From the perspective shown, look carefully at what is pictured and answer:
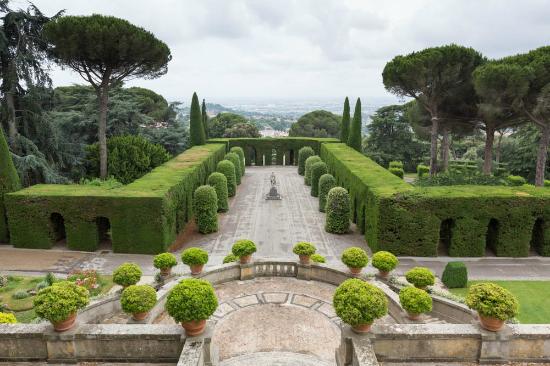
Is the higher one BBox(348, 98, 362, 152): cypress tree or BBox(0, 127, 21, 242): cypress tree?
BBox(348, 98, 362, 152): cypress tree

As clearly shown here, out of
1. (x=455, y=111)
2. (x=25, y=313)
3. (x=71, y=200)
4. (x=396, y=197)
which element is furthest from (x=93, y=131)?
(x=455, y=111)

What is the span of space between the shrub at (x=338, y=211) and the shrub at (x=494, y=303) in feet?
52.1

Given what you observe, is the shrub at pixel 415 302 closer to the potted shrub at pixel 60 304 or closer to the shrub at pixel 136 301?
the shrub at pixel 136 301

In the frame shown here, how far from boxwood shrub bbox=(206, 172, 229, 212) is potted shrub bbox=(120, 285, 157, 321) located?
1878 centimetres

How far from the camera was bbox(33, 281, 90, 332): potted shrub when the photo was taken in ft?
25.5

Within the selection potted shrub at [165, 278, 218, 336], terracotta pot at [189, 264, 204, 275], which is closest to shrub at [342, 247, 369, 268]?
terracotta pot at [189, 264, 204, 275]

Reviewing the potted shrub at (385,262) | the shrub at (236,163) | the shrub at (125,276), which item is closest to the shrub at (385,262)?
the potted shrub at (385,262)

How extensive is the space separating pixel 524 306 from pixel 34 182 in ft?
102

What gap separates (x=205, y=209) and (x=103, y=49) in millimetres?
14940

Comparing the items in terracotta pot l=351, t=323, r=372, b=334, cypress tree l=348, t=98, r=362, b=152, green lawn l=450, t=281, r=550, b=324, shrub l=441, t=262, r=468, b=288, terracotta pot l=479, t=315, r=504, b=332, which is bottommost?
green lawn l=450, t=281, r=550, b=324

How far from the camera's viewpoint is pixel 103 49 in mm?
28188

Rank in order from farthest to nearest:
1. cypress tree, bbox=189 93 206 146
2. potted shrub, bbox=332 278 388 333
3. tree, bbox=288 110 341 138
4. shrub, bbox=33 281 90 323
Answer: tree, bbox=288 110 341 138 → cypress tree, bbox=189 93 206 146 → potted shrub, bbox=332 278 388 333 → shrub, bbox=33 281 90 323

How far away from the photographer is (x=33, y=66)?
26000 mm

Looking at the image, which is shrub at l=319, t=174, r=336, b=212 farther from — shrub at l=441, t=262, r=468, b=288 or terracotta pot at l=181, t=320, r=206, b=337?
terracotta pot at l=181, t=320, r=206, b=337
